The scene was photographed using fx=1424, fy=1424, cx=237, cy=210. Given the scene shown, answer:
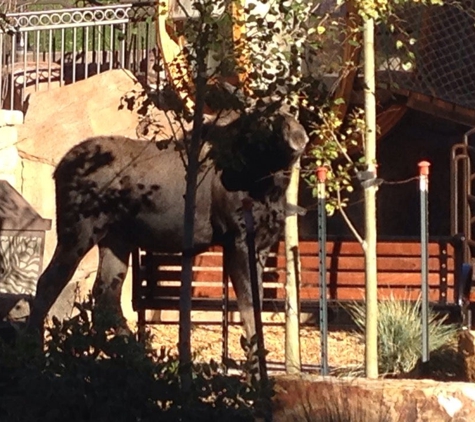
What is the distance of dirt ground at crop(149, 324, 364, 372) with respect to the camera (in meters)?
10.8

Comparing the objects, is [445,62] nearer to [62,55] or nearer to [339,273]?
[339,273]

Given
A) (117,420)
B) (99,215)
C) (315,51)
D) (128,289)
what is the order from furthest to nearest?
(128,289) < (99,215) < (315,51) < (117,420)

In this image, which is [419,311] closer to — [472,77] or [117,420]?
[472,77]

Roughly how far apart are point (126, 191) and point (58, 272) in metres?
0.65

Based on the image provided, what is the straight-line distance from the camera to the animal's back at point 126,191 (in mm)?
8766

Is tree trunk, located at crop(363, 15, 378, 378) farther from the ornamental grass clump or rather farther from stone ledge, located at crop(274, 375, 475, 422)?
stone ledge, located at crop(274, 375, 475, 422)

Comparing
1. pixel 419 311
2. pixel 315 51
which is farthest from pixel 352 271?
pixel 315 51

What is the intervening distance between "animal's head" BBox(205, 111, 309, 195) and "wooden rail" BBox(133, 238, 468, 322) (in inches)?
112

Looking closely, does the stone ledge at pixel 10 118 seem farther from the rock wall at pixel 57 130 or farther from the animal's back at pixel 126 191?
the animal's back at pixel 126 191

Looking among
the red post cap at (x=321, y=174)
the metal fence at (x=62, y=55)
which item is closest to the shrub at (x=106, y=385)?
the red post cap at (x=321, y=174)

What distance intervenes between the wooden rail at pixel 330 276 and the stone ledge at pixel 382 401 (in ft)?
14.7

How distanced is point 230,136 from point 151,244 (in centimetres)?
275

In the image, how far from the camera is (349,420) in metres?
6.20

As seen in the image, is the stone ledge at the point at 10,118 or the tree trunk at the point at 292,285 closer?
the tree trunk at the point at 292,285
